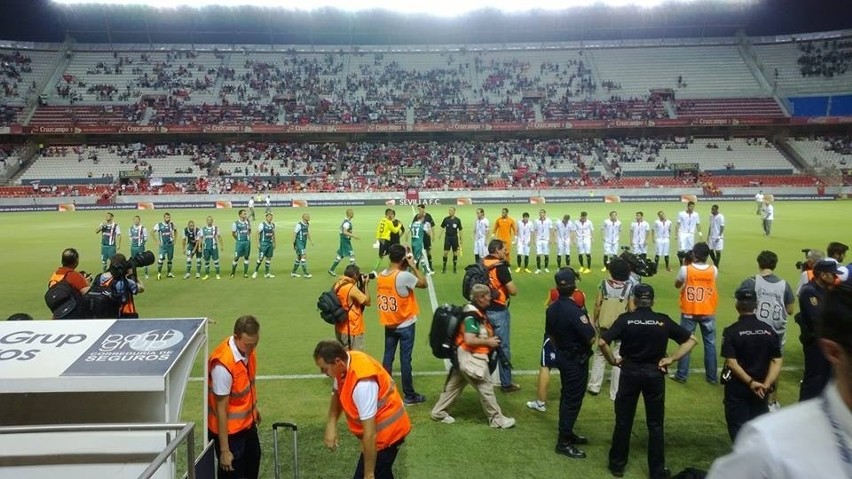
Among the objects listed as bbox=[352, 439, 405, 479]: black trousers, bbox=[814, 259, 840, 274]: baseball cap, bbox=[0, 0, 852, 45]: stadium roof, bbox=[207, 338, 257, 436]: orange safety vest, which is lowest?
bbox=[352, 439, 405, 479]: black trousers

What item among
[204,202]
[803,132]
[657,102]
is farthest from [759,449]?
[803,132]

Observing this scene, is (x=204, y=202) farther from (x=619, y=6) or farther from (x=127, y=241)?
(x=619, y=6)

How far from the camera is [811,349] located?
5.67m

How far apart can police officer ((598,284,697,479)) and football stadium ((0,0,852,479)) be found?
0.03 meters

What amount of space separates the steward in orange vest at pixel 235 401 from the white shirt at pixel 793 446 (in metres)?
3.73

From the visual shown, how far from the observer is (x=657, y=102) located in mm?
60781

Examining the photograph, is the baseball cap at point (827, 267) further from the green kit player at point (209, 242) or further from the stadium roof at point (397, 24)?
the stadium roof at point (397, 24)

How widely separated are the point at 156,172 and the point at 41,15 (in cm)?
2646

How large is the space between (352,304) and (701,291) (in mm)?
5071

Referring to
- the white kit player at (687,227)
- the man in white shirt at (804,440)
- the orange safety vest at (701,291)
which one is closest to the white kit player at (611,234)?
the white kit player at (687,227)

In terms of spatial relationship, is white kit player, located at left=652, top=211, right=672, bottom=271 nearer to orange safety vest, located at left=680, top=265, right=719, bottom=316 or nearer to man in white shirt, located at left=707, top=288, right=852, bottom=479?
orange safety vest, located at left=680, top=265, right=719, bottom=316

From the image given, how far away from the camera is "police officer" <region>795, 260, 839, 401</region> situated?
545 centimetres

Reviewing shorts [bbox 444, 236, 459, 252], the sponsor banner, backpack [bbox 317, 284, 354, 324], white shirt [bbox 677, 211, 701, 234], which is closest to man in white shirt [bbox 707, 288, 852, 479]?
the sponsor banner

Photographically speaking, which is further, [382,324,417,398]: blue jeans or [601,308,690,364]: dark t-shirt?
[382,324,417,398]: blue jeans
